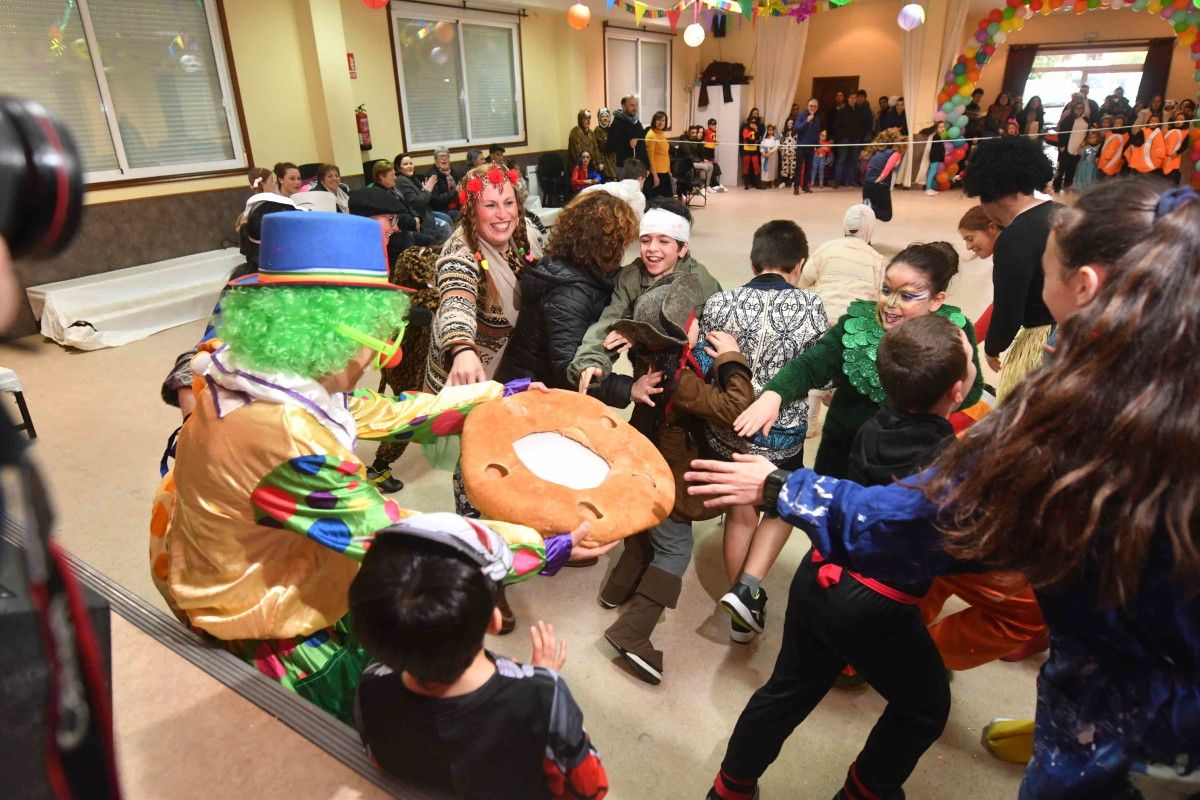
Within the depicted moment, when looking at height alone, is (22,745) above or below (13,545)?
below

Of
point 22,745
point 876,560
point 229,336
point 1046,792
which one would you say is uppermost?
point 229,336

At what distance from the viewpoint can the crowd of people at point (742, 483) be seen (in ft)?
2.65

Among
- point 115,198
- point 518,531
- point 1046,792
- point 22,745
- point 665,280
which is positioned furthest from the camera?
point 115,198

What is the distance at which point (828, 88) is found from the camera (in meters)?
15.2

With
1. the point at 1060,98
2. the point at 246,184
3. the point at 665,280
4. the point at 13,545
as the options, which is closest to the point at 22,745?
the point at 13,545

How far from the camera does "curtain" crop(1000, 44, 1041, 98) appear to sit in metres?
13.8

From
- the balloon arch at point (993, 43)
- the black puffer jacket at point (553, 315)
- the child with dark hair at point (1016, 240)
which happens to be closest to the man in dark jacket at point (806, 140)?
the balloon arch at point (993, 43)

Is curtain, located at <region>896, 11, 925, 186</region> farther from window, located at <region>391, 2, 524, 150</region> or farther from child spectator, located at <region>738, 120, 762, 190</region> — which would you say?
window, located at <region>391, 2, 524, 150</region>

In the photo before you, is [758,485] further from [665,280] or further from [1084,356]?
[665,280]

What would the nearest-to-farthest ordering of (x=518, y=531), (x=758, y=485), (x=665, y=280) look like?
(x=758, y=485)
(x=518, y=531)
(x=665, y=280)

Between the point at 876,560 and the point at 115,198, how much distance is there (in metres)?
7.51

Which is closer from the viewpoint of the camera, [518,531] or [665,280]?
[518,531]

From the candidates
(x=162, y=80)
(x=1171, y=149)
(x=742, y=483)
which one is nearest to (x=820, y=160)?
(x=1171, y=149)

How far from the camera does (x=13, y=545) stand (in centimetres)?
55
